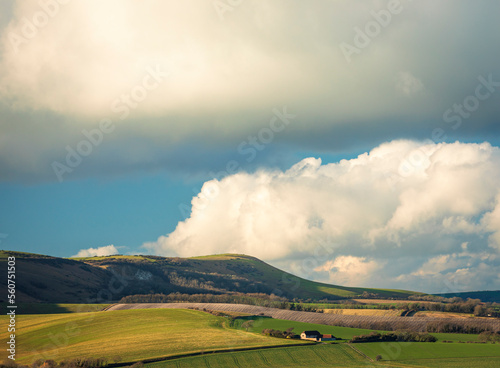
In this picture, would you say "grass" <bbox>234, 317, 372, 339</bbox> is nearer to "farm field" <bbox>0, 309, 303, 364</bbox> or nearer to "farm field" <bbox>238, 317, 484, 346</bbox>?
"farm field" <bbox>238, 317, 484, 346</bbox>

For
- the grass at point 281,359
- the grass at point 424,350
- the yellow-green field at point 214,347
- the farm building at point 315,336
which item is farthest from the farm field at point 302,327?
the grass at point 281,359

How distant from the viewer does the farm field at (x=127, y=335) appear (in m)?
114

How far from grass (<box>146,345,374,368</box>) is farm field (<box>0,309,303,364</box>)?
6.69 m

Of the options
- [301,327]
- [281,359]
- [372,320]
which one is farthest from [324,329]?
[281,359]

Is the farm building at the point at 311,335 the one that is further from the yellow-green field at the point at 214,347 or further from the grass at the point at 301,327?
the yellow-green field at the point at 214,347

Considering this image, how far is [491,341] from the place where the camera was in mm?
134250

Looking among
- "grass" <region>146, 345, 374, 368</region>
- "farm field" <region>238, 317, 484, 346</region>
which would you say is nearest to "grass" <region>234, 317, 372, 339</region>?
"farm field" <region>238, 317, 484, 346</region>

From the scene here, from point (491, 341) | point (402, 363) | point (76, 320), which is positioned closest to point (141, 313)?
point (76, 320)

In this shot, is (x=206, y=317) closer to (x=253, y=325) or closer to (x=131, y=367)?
(x=253, y=325)

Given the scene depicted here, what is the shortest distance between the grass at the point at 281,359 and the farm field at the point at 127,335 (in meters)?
6.69

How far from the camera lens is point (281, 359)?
11075 centimetres

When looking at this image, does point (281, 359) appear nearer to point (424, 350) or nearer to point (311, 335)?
point (311, 335)

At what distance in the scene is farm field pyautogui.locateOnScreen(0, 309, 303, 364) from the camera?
114 metres

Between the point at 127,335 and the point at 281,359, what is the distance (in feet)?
161
